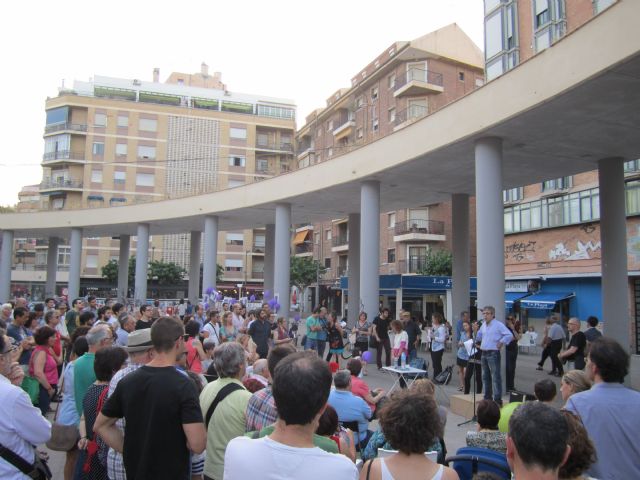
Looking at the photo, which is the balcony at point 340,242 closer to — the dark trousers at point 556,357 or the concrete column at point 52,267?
the concrete column at point 52,267

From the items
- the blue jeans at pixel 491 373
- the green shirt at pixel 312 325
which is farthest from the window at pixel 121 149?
the blue jeans at pixel 491 373

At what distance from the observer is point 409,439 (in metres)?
2.39

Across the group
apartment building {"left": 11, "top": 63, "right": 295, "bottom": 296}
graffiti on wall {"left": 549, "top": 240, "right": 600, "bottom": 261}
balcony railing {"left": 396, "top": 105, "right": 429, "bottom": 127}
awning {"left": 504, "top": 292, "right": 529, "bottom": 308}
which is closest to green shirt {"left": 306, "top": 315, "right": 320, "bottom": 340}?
graffiti on wall {"left": 549, "top": 240, "right": 600, "bottom": 261}

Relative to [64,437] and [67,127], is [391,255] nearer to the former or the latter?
[67,127]

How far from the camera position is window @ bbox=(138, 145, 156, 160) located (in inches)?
Result: 2101

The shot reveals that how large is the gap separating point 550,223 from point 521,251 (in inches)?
99.6

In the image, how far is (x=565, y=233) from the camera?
24.9 metres

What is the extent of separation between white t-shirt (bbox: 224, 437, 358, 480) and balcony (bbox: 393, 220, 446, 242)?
120 feet

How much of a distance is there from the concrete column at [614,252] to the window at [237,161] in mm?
46370

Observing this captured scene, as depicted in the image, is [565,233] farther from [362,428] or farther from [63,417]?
[63,417]

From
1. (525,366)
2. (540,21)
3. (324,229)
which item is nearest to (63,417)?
(525,366)

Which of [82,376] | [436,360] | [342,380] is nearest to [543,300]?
[436,360]

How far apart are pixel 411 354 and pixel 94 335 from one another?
8.69m

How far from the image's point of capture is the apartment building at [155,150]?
5244cm
